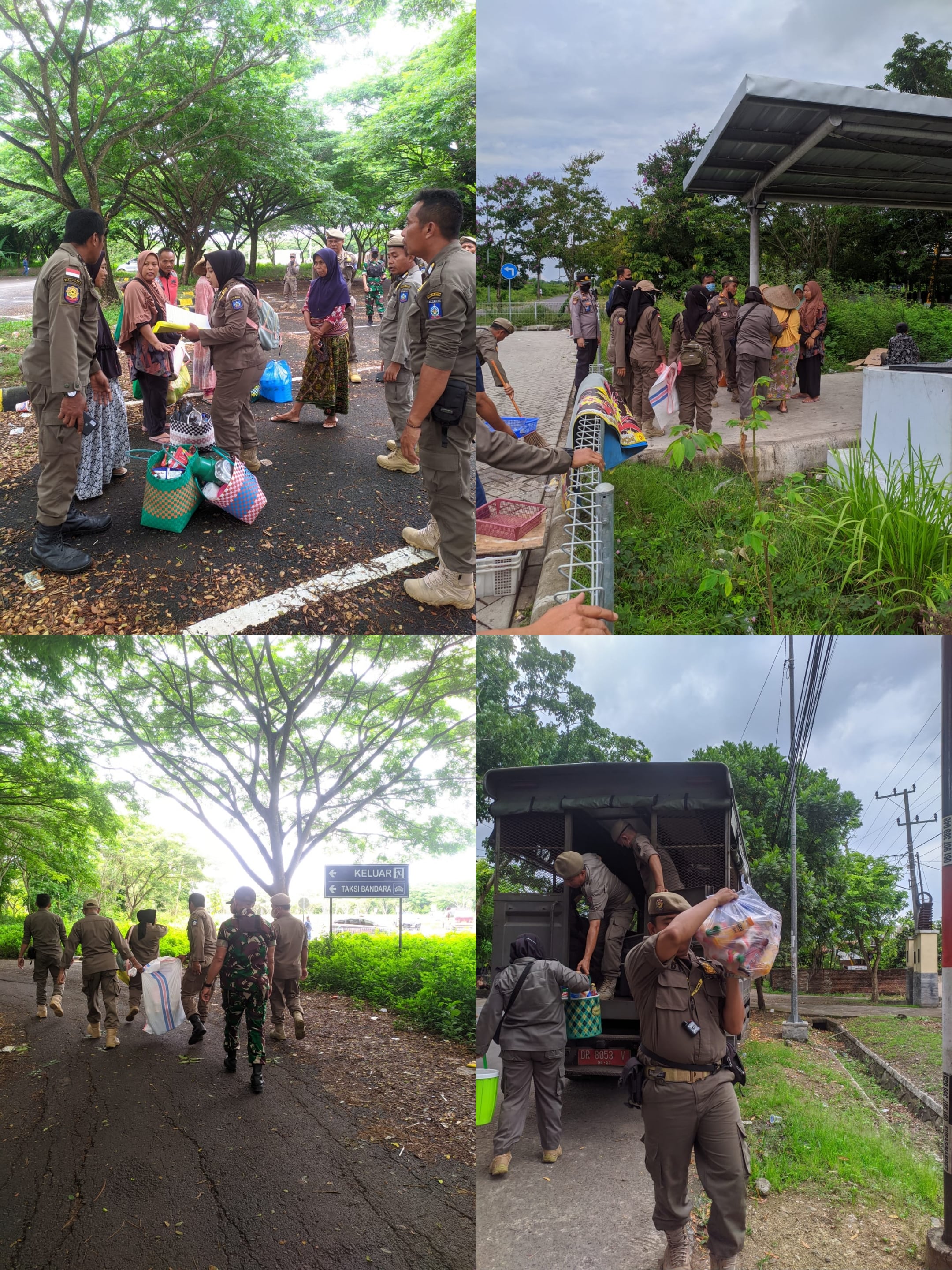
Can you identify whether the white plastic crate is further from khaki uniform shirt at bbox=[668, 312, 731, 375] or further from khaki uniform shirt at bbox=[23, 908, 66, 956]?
khaki uniform shirt at bbox=[668, 312, 731, 375]

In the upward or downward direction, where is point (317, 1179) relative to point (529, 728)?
downward

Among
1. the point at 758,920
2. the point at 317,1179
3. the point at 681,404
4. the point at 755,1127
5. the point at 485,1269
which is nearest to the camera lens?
A: the point at 758,920

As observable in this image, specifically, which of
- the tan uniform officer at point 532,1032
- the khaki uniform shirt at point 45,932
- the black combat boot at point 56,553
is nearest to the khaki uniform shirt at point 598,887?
the tan uniform officer at point 532,1032

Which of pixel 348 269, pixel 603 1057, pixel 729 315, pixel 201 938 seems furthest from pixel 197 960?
pixel 729 315

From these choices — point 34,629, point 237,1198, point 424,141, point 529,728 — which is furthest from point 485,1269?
point 424,141

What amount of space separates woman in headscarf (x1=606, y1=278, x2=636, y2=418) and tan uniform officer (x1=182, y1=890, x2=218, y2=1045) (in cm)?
477

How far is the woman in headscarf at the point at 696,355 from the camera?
5945mm

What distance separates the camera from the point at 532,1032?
3420 millimetres

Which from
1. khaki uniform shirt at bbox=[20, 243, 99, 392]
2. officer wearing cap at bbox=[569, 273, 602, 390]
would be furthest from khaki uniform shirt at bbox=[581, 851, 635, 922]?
officer wearing cap at bbox=[569, 273, 602, 390]

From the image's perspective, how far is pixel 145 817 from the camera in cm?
373

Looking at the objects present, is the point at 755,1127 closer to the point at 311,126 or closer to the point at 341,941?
the point at 341,941

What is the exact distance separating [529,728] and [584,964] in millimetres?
1164

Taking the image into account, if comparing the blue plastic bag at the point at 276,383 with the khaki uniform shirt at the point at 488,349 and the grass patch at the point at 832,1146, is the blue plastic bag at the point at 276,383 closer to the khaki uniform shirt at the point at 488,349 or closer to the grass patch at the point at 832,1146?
the khaki uniform shirt at the point at 488,349

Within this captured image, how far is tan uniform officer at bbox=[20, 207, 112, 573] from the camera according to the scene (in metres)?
3.49
